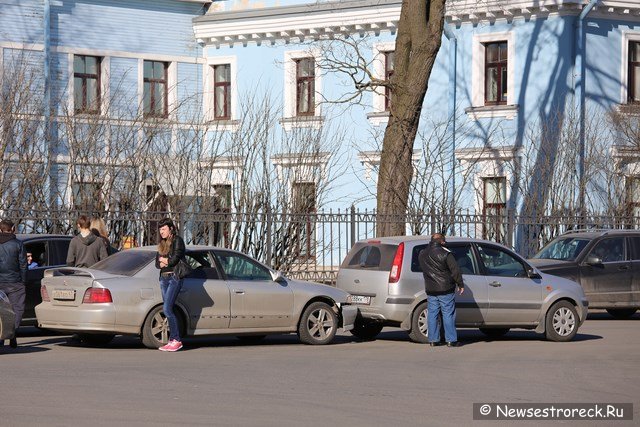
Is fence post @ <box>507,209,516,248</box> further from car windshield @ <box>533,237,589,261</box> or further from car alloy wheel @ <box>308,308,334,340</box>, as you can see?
car alloy wheel @ <box>308,308,334,340</box>

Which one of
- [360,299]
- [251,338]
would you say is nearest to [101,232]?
Answer: [251,338]

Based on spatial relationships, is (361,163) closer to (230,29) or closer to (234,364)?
(230,29)

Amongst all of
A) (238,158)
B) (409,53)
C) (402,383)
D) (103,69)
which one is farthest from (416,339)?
(103,69)

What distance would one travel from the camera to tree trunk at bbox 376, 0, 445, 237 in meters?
27.8

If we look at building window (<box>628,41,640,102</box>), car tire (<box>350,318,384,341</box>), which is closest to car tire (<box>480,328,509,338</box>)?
car tire (<box>350,318,384,341</box>)

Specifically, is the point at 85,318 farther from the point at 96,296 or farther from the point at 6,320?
the point at 6,320

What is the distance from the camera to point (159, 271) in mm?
17375

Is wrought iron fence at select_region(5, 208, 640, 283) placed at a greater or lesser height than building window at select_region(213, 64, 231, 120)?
lesser

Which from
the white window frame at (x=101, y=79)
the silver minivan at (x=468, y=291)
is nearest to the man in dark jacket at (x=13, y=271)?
the silver minivan at (x=468, y=291)

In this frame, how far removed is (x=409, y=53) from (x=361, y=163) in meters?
10.1

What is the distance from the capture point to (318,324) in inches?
742

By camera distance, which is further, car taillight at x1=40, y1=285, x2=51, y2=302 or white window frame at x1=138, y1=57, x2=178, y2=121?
white window frame at x1=138, y1=57, x2=178, y2=121

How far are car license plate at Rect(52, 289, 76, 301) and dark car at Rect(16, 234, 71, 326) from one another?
1.63 meters

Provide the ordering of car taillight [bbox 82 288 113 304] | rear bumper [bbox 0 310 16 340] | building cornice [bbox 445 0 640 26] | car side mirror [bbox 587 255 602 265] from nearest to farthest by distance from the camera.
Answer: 1. rear bumper [bbox 0 310 16 340]
2. car taillight [bbox 82 288 113 304]
3. car side mirror [bbox 587 255 602 265]
4. building cornice [bbox 445 0 640 26]
